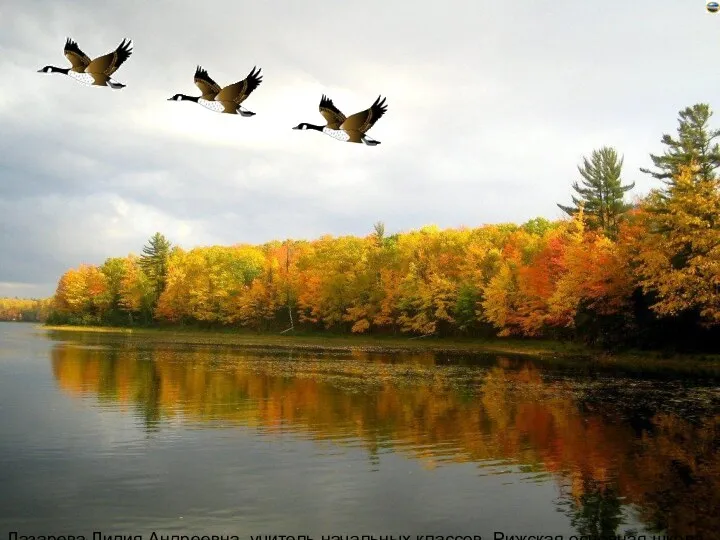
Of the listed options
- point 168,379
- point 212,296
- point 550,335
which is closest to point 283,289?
point 212,296

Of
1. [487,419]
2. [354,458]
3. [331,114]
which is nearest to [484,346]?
[487,419]

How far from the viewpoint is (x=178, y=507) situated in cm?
1123

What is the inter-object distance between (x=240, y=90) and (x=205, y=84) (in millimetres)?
710

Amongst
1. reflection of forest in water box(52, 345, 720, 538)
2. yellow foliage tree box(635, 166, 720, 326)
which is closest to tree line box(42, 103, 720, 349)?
yellow foliage tree box(635, 166, 720, 326)

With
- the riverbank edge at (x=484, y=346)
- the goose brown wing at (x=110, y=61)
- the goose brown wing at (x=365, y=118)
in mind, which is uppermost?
the goose brown wing at (x=110, y=61)

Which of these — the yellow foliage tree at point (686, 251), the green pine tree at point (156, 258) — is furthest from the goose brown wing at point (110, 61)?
the green pine tree at point (156, 258)

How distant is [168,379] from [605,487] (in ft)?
74.3

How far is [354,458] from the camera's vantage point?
14.8 m

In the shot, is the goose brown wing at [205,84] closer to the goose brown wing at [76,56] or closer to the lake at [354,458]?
the goose brown wing at [76,56]

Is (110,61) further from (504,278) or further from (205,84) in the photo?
(504,278)

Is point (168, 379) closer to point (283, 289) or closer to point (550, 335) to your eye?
point (550, 335)

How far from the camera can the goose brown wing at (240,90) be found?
8.65m

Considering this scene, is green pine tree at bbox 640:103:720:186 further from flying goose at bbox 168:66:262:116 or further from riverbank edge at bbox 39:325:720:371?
flying goose at bbox 168:66:262:116

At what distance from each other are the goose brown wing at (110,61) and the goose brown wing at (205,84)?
1204mm
